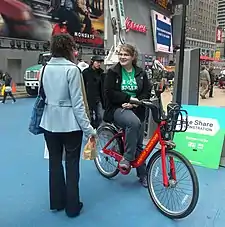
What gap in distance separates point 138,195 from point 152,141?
0.64 metres

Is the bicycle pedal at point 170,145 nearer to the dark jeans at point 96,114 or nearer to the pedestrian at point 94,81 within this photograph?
the pedestrian at point 94,81

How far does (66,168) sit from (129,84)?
110 centimetres

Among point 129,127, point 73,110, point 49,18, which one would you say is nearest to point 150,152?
point 129,127

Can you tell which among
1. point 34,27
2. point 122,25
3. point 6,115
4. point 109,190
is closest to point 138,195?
point 109,190

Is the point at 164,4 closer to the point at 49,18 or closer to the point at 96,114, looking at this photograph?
the point at 49,18

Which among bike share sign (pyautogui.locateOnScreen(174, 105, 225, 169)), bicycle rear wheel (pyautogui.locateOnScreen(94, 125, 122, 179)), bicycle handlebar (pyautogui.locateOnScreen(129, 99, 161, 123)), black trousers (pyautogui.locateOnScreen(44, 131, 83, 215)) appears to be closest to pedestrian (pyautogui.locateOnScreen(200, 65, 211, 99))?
bike share sign (pyautogui.locateOnScreen(174, 105, 225, 169))

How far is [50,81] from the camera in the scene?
2598mm

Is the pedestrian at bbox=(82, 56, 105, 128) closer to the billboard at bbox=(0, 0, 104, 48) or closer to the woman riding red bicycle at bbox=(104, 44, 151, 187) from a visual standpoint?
the woman riding red bicycle at bbox=(104, 44, 151, 187)

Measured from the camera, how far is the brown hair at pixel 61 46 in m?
2.62

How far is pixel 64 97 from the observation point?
260 cm

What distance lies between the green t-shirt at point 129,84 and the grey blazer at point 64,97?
2.43 ft

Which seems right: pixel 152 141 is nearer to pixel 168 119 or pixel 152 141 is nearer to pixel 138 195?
pixel 168 119

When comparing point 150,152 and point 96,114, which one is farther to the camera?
point 96,114

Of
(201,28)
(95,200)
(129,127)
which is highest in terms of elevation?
(201,28)
